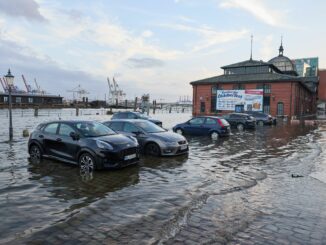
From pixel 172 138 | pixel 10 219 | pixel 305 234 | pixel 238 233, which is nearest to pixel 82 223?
pixel 10 219

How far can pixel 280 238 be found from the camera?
15.9 feet

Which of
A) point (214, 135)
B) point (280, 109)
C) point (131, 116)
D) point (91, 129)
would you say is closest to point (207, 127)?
point (214, 135)

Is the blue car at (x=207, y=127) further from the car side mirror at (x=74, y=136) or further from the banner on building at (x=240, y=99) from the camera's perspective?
the banner on building at (x=240, y=99)

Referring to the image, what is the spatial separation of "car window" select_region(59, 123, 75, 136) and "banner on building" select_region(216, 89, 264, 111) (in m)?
42.1

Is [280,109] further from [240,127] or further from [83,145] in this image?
[83,145]

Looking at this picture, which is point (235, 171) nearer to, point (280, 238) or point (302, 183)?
point (302, 183)

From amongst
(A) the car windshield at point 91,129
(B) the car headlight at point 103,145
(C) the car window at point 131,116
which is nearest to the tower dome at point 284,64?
(C) the car window at point 131,116

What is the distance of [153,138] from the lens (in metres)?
12.3

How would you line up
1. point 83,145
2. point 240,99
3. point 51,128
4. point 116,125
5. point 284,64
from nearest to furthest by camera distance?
1. point 83,145
2. point 51,128
3. point 116,125
4. point 240,99
5. point 284,64

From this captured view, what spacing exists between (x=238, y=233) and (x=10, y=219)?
398cm

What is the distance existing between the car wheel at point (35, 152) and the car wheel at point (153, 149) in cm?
399

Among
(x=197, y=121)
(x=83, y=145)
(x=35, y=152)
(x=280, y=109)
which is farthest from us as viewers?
(x=280, y=109)

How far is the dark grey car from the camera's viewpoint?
12.0 metres

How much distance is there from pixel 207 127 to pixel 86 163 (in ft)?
36.9
